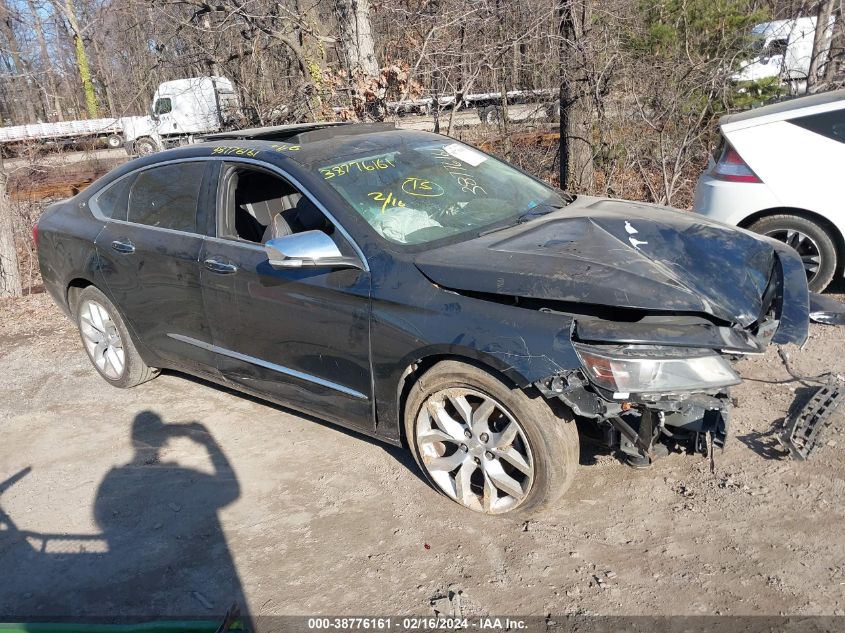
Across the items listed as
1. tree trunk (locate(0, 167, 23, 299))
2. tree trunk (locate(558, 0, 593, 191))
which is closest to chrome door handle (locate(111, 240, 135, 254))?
tree trunk (locate(0, 167, 23, 299))

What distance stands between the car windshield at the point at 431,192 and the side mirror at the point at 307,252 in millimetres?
243

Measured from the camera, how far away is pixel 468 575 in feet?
9.75

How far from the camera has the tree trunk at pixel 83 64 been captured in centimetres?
999

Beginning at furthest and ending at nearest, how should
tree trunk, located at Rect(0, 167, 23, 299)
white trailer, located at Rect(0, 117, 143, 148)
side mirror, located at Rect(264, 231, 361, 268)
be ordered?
white trailer, located at Rect(0, 117, 143, 148) → tree trunk, located at Rect(0, 167, 23, 299) → side mirror, located at Rect(264, 231, 361, 268)

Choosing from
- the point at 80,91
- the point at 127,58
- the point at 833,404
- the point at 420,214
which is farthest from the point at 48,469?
the point at 80,91

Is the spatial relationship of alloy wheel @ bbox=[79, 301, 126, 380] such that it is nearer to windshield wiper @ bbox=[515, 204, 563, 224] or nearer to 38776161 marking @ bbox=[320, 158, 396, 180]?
38776161 marking @ bbox=[320, 158, 396, 180]

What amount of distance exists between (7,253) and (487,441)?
686 cm

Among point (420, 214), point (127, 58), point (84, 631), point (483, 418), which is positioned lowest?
point (84, 631)

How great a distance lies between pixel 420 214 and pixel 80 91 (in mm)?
19872

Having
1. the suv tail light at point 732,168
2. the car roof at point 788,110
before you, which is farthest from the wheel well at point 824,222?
the car roof at point 788,110

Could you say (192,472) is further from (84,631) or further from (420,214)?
(420,214)

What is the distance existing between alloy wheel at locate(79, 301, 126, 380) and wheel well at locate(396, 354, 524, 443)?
259 centimetres

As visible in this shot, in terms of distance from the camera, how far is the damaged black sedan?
290 centimetres

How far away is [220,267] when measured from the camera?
3992 millimetres
